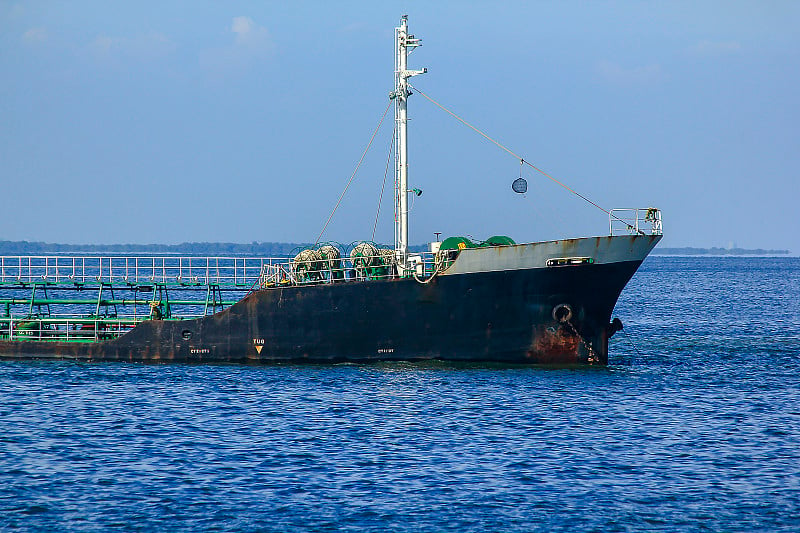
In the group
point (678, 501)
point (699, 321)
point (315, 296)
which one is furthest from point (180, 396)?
point (699, 321)

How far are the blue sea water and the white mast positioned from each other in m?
5.00

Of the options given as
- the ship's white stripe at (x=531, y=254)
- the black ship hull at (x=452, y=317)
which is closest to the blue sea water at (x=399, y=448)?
the black ship hull at (x=452, y=317)

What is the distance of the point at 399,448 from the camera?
74.6 ft

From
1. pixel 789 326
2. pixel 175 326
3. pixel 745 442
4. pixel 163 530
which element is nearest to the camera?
pixel 163 530

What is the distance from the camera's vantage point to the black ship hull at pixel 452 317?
3033 centimetres

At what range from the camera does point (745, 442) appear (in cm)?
2347

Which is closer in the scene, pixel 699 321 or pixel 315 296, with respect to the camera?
pixel 315 296

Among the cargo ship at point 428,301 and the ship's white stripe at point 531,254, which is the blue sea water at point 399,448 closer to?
the cargo ship at point 428,301

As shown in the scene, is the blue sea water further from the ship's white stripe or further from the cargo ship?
the ship's white stripe

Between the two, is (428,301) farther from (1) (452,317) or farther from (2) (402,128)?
(2) (402,128)

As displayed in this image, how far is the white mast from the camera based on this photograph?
3256cm

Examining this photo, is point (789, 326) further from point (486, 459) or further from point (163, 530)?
point (163, 530)

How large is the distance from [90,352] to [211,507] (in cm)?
1916

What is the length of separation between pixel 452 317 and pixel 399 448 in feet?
27.9
